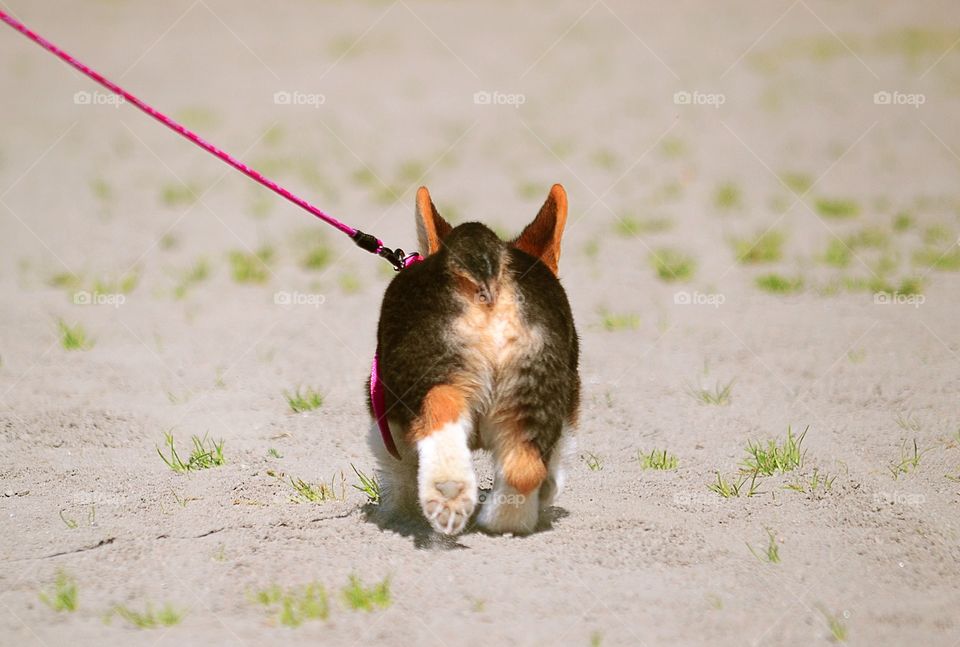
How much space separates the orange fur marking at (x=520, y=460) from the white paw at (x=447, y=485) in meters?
0.24

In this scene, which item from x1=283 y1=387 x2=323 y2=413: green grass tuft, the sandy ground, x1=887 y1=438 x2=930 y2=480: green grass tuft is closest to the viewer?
the sandy ground

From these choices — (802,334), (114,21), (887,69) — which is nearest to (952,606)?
(802,334)

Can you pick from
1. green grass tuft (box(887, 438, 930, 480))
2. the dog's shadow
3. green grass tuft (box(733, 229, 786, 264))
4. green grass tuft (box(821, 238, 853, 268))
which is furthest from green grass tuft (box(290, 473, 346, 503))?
green grass tuft (box(821, 238, 853, 268))

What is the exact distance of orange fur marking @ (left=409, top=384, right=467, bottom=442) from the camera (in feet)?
13.3

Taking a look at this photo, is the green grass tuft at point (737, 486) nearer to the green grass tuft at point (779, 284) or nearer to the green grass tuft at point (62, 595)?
the green grass tuft at point (62, 595)

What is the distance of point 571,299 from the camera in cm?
862

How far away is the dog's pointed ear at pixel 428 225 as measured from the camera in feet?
15.2

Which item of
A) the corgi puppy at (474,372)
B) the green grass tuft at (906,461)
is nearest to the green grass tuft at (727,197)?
the green grass tuft at (906,461)

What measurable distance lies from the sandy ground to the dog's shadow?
0.04 meters

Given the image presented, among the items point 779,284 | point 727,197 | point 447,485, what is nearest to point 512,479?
point 447,485

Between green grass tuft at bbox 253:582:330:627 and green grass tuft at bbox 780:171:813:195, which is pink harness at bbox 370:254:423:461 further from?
green grass tuft at bbox 780:171:813:195

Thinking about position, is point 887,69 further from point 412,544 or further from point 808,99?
point 412,544

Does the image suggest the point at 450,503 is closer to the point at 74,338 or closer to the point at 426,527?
the point at 426,527

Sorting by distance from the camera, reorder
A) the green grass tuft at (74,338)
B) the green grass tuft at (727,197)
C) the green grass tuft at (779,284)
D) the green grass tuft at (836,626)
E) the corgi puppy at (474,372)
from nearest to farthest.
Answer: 1. the green grass tuft at (836,626)
2. the corgi puppy at (474,372)
3. the green grass tuft at (74,338)
4. the green grass tuft at (779,284)
5. the green grass tuft at (727,197)
